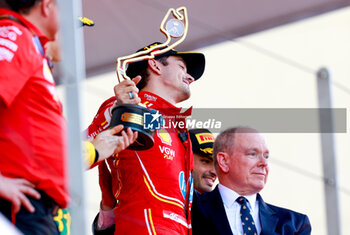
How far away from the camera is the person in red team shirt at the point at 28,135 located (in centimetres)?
135

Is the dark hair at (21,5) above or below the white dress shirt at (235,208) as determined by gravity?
above

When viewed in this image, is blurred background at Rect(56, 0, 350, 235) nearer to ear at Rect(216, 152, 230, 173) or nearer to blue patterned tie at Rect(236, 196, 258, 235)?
ear at Rect(216, 152, 230, 173)

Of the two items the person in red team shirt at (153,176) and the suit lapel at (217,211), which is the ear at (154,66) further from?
the suit lapel at (217,211)

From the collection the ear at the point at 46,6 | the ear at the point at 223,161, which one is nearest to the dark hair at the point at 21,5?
the ear at the point at 46,6

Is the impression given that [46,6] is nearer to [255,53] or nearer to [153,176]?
[153,176]

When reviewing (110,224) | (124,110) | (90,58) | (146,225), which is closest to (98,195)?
(90,58)

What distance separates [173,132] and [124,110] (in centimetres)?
45

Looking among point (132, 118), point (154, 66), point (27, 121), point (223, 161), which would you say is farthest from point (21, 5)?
point (223, 161)

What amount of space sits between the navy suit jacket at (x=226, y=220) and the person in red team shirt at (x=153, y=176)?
0.09 m

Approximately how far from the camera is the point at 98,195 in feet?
10.4

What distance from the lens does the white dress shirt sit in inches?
85.1

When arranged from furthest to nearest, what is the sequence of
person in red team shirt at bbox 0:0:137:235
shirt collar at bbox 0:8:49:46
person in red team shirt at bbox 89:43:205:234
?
person in red team shirt at bbox 89:43:205:234 → shirt collar at bbox 0:8:49:46 → person in red team shirt at bbox 0:0:137:235

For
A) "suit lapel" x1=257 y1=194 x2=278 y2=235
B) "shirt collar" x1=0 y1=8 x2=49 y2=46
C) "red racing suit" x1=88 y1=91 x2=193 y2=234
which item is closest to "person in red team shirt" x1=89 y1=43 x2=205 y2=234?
"red racing suit" x1=88 y1=91 x2=193 y2=234

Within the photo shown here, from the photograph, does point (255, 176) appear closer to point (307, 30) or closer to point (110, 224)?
point (110, 224)
